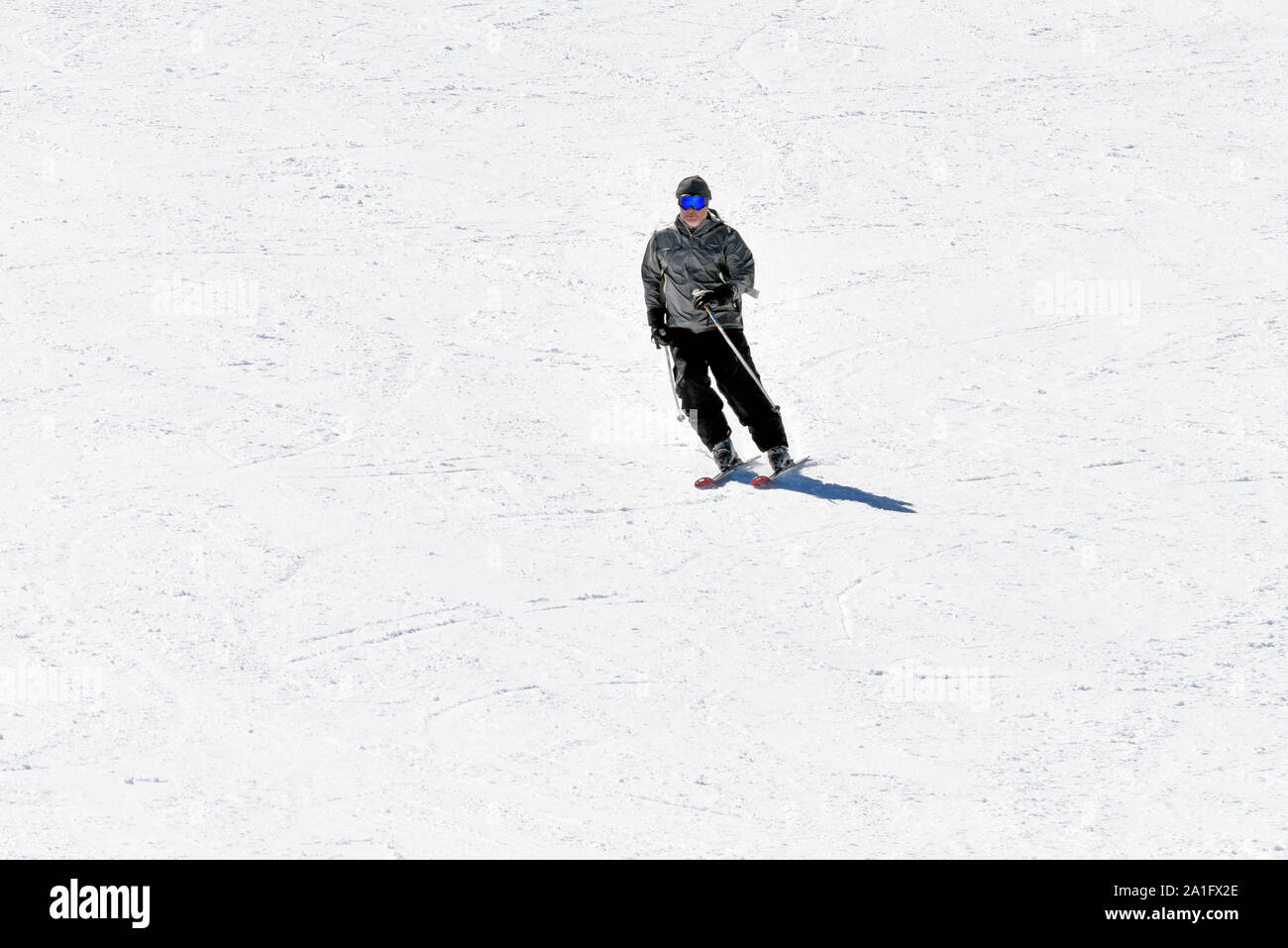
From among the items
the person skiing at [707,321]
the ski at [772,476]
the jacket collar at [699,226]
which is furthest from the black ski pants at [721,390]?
the jacket collar at [699,226]

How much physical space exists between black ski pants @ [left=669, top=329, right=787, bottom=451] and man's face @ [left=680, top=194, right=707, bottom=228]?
0.61m

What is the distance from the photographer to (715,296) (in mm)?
8289

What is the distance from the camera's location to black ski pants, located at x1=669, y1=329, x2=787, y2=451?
330 inches

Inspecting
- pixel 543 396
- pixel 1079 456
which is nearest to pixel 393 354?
pixel 543 396

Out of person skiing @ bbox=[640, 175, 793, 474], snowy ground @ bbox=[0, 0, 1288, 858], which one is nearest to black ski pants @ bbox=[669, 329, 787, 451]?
person skiing @ bbox=[640, 175, 793, 474]

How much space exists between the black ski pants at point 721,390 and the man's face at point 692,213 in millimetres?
614

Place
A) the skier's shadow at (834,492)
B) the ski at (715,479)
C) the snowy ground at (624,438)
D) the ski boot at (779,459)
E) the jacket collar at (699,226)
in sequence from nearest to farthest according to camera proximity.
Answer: the snowy ground at (624,438) < the skier's shadow at (834,492) < the jacket collar at (699,226) < the ski at (715,479) < the ski boot at (779,459)

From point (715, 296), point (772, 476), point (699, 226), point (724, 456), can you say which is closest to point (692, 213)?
point (699, 226)

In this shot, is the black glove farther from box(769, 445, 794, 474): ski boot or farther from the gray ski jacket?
box(769, 445, 794, 474): ski boot

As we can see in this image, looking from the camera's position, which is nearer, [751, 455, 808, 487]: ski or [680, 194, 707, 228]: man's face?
[680, 194, 707, 228]: man's face

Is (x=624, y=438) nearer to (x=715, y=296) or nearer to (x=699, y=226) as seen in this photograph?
(x=715, y=296)

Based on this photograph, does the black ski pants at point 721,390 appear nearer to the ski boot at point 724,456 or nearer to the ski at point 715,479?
the ski boot at point 724,456

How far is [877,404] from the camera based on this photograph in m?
9.42

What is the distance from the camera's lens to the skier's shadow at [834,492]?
314 inches
